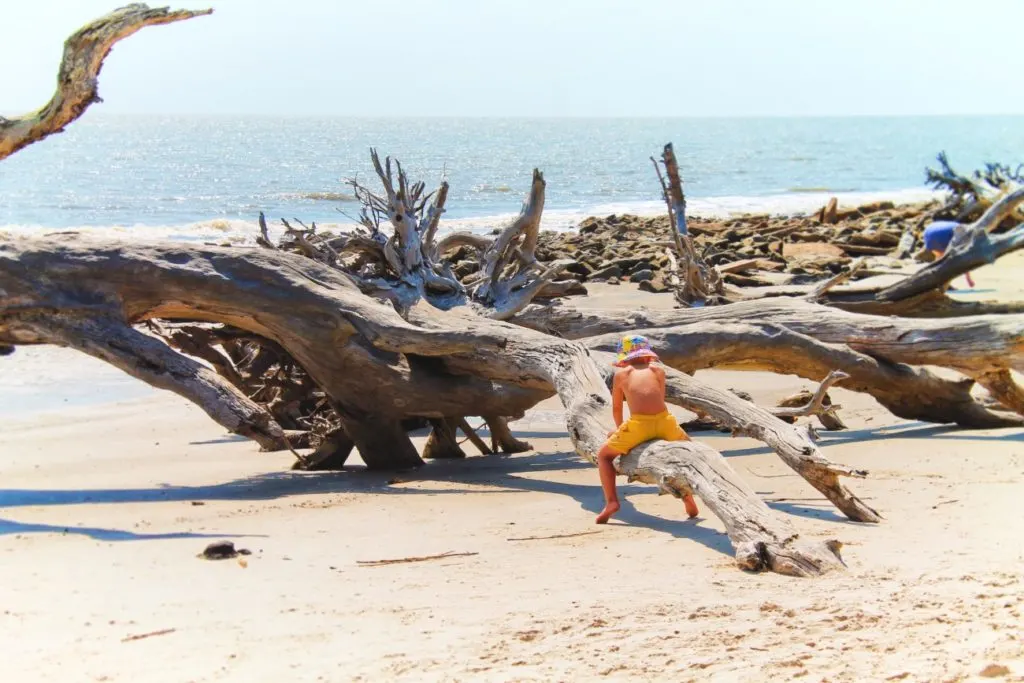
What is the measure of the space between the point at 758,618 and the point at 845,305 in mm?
6264

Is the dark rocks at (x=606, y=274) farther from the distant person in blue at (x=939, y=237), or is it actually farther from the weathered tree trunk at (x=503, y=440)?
the weathered tree trunk at (x=503, y=440)

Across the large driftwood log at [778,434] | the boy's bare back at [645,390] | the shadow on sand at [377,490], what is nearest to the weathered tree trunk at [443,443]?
the shadow on sand at [377,490]

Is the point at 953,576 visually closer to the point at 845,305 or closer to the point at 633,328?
the point at 633,328

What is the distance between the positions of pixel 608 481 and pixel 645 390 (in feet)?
1.71

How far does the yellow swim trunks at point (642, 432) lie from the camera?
621 cm

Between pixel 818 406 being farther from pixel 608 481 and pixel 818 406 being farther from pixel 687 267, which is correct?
pixel 687 267

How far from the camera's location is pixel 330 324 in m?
7.92

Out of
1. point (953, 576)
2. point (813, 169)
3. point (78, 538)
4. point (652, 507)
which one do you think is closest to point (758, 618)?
point (953, 576)

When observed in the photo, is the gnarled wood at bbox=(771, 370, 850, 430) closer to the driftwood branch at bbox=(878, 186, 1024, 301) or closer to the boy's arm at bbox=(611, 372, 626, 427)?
the driftwood branch at bbox=(878, 186, 1024, 301)

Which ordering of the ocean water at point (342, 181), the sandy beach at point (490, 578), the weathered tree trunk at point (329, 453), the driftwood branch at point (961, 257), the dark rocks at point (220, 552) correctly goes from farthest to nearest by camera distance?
the ocean water at point (342, 181) < the driftwood branch at point (961, 257) < the weathered tree trunk at point (329, 453) < the dark rocks at point (220, 552) < the sandy beach at point (490, 578)

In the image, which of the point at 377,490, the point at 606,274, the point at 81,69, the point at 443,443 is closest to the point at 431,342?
the point at 377,490

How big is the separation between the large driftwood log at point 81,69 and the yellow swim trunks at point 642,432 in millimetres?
3731

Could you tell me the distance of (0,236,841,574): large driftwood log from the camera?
7477 mm

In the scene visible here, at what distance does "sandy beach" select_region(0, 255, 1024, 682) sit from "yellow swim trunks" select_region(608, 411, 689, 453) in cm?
43
